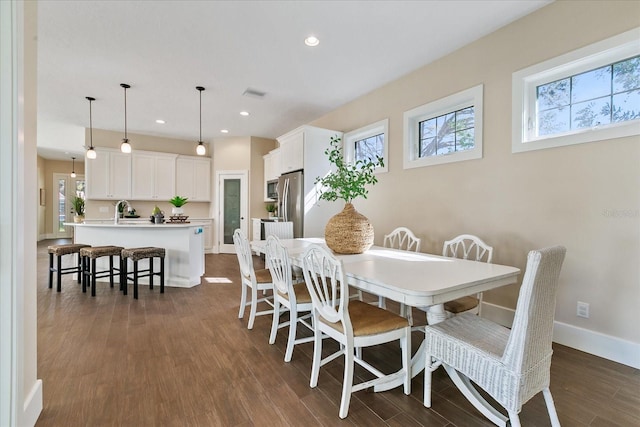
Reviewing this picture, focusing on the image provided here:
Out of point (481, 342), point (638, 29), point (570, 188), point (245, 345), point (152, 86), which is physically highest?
point (152, 86)

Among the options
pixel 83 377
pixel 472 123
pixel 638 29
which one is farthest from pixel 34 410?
pixel 638 29

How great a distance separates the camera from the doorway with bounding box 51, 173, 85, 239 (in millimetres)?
10210

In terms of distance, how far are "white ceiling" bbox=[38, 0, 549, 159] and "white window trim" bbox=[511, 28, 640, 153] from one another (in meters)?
0.58

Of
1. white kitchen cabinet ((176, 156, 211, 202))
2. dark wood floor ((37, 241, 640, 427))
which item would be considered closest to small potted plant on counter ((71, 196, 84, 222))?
white kitchen cabinet ((176, 156, 211, 202))

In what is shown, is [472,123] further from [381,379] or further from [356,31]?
[381,379]

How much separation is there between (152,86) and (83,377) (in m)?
3.86

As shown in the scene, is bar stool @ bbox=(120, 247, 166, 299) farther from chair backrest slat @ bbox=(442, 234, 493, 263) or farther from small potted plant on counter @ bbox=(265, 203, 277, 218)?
chair backrest slat @ bbox=(442, 234, 493, 263)

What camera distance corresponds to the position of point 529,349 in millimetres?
1265

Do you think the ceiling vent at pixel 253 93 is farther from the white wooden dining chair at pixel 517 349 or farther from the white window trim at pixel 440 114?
the white wooden dining chair at pixel 517 349

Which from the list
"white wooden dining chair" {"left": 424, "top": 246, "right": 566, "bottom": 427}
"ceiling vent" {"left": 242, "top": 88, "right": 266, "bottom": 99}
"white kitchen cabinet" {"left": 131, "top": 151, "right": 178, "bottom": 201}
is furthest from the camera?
"white kitchen cabinet" {"left": 131, "top": 151, "right": 178, "bottom": 201}

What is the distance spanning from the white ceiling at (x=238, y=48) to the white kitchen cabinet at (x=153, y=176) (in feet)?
5.30

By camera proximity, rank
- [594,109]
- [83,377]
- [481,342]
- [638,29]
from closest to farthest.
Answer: [481,342]
[83,377]
[638,29]
[594,109]

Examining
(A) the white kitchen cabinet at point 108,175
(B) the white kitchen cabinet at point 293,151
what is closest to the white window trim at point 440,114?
(B) the white kitchen cabinet at point 293,151

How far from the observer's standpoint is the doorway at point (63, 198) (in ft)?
33.5
